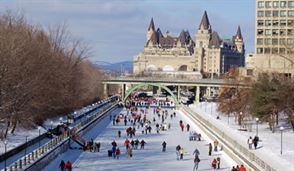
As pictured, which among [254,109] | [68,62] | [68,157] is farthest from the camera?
[68,62]

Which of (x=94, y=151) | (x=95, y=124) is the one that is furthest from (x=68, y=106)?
(x=94, y=151)

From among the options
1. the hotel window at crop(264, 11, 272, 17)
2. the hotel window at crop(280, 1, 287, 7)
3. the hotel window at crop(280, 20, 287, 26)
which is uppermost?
the hotel window at crop(280, 1, 287, 7)

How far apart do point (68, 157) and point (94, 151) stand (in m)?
3.32

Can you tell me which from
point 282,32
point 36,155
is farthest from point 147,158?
point 282,32

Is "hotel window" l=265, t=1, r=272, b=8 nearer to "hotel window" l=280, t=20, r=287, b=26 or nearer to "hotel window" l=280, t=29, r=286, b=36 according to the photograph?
"hotel window" l=280, t=20, r=287, b=26

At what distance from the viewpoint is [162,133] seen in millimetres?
54062

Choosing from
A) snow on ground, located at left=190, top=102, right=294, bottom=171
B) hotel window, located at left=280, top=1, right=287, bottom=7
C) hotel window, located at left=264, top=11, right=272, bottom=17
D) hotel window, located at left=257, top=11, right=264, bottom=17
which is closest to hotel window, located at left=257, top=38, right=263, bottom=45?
hotel window, located at left=257, top=11, right=264, bottom=17

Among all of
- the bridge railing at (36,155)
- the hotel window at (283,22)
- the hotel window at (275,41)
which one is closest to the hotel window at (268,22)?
the hotel window at (283,22)

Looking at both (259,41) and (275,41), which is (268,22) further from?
(259,41)

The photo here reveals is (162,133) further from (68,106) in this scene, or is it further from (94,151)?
(94,151)

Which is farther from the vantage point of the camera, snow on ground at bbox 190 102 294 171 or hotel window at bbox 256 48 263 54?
hotel window at bbox 256 48 263 54

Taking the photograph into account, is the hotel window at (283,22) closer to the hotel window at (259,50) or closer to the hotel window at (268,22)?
the hotel window at (268,22)

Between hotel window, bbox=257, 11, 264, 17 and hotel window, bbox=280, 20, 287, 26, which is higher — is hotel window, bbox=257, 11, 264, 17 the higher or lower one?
the higher one

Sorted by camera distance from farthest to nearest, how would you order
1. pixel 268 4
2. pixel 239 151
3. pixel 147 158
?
pixel 268 4 < pixel 147 158 < pixel 239 151
